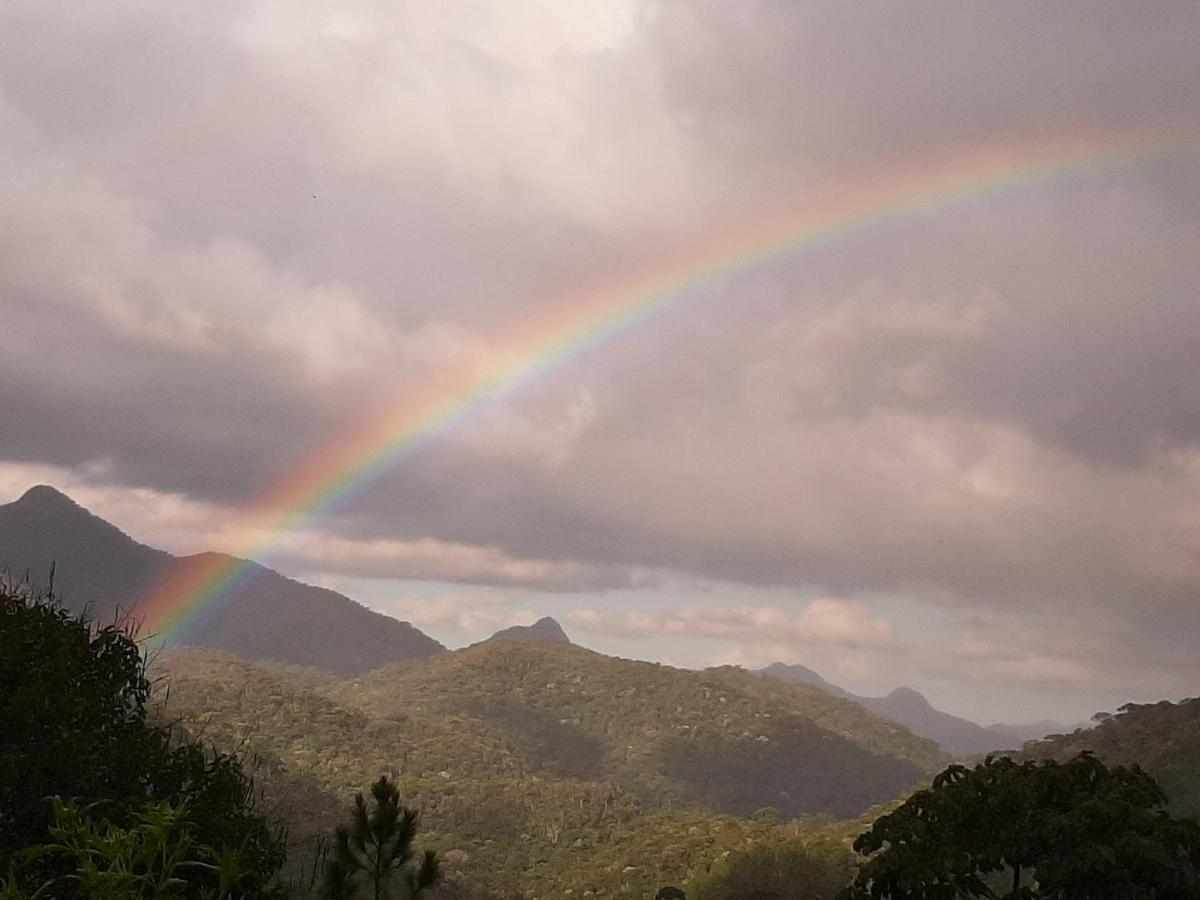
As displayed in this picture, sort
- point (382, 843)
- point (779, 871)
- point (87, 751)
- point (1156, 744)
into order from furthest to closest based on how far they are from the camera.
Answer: point (1156, 744)
point (779, 871)
point (87, 751)
point (382, 843)

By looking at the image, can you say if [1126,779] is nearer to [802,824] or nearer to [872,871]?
[872,871]

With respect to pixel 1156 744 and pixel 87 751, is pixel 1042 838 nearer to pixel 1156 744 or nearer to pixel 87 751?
pixel 87 751

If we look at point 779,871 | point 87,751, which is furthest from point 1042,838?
point 779,871

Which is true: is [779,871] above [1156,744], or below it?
below

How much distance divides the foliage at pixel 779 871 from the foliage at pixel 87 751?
77001mm

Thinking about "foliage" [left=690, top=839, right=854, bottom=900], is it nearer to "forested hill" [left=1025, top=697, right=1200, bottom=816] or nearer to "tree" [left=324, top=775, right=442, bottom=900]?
"forested hill" [left=1025, top=697, right=1200, bottom=816]

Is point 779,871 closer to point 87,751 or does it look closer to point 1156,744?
point 1156,744

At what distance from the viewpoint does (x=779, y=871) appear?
9956cm

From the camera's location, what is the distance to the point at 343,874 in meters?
17.0

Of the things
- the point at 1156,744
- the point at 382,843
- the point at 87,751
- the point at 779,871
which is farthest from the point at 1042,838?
the point at 1156,744

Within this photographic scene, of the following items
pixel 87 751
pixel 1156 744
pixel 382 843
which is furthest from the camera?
pixel 1156 744

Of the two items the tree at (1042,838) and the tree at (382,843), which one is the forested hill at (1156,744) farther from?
the tree at (382,843)

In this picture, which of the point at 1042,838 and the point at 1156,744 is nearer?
the point at 1042,838

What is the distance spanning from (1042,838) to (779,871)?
89.3 meters
